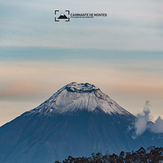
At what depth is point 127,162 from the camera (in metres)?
155

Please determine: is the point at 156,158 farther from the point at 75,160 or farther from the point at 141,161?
the point at 75,160

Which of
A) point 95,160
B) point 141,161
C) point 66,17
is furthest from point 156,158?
point 66,17

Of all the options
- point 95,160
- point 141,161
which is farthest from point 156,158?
point 95,160

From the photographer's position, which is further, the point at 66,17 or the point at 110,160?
the point at 110,160

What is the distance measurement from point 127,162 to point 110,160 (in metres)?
4.64

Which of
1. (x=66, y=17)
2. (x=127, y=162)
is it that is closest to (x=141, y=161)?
(x=127, y=162)

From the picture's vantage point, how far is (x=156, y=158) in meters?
154

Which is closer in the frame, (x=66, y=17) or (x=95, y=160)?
(x=66, y=17)

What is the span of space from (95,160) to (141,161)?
1247 centimetres

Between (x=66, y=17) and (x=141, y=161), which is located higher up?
(x=66, y=17)

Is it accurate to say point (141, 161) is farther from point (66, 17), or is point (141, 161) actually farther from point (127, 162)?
point (66, 17)

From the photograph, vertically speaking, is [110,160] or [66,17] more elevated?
[66,17]

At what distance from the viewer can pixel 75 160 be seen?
529 ft

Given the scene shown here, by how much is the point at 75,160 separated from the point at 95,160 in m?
7.73
